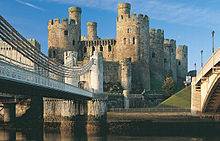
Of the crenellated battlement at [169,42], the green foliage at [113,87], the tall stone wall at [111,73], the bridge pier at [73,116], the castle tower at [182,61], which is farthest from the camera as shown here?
the castle tower at [182,61]

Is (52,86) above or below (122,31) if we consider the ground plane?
below

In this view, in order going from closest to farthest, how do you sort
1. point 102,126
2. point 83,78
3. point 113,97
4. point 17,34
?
point 17,34 → point 102,126 → point 83,78 → point 113,97

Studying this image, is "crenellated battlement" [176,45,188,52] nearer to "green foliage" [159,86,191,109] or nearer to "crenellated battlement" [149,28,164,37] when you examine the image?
"crenellated battlement" [149,28,164,37]

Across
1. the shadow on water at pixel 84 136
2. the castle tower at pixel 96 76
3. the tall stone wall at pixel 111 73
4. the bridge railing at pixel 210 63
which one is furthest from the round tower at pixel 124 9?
the bridge railing at pixel 210 63

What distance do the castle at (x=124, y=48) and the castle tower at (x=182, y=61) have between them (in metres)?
5.06

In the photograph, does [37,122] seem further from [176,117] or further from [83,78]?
[83,78]

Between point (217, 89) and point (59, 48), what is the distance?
35.9 meters

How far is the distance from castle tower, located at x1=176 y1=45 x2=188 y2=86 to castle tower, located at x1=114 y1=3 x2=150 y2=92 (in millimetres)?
15249

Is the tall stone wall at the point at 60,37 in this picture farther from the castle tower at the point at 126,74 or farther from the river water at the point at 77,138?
the river water at the point at 77,138

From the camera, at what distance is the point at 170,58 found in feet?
251

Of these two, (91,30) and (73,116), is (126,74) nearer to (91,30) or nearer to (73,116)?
(91,30)

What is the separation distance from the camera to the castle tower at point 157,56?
69.8m

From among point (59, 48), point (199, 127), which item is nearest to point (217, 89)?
point (199, 127)

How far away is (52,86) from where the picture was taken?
30688mm
